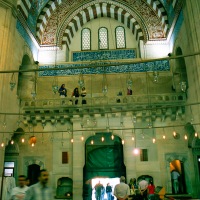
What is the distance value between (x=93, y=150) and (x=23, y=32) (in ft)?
19.8

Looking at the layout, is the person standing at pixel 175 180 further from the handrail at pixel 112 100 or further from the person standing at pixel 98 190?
the handrail at pixel 112 100

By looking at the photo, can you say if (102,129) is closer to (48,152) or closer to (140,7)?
(48,152)

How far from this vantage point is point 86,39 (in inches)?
550

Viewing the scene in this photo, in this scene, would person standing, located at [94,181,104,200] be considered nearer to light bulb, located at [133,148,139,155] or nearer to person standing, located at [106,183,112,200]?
person standing, located at [106,183,112,200]

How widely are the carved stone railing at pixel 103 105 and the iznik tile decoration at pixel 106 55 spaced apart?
287cm

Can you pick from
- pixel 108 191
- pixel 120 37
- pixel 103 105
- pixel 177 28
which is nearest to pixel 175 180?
pixel 108 191

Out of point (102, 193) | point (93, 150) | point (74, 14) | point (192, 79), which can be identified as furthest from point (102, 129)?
point (74, 14)

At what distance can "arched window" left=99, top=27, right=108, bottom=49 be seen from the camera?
13688 mm

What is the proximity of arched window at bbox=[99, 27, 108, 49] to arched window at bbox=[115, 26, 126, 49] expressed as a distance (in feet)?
1.89

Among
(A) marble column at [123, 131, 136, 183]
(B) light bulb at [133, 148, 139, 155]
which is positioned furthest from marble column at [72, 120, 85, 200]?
(B) light bulb at [133, 148, 139, 155]

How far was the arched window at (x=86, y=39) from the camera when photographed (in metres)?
13.8

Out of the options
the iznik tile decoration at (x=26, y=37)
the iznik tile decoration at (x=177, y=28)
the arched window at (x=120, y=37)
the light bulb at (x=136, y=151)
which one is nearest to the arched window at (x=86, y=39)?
the arched window at (x=120, y=37)

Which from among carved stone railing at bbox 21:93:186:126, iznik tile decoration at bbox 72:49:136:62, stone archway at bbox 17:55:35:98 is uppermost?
iznik tile decoration at bbox 72:49:136:62

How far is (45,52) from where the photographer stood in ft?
43.4
